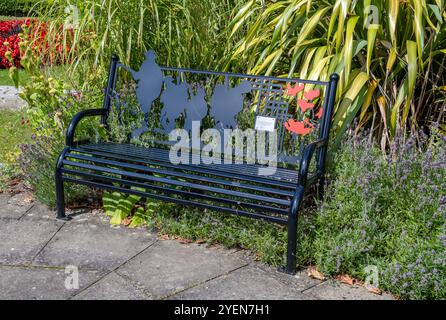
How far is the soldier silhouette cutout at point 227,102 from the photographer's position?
144 inches

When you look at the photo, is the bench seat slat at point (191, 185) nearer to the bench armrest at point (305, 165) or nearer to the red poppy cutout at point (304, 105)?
the bench armrest at point (305, 165)

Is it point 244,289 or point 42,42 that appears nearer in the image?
point 244,289

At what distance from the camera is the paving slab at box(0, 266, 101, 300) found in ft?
8.97

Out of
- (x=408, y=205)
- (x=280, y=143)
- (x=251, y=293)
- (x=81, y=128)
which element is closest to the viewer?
(x=251, y=293)

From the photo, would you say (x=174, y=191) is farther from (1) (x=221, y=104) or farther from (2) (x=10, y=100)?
(2) (x=10, y=100)

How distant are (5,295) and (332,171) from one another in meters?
1.93

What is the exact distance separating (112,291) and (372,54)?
2432 millimetres

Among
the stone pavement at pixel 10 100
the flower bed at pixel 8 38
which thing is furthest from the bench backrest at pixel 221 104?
the flower bed at pixel 8 38

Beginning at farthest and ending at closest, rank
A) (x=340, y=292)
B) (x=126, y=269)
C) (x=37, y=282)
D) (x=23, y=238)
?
(x=23, y=238) < (x=126, y=269) < (x=37, y=282) < (x=340, y=292)

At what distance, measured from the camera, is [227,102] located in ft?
12.2

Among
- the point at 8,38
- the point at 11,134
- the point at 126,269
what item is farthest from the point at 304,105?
the point at 8,38

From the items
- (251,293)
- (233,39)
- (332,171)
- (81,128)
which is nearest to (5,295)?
(251,293)

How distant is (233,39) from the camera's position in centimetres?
483

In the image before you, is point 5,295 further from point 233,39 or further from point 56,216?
point 233,39
